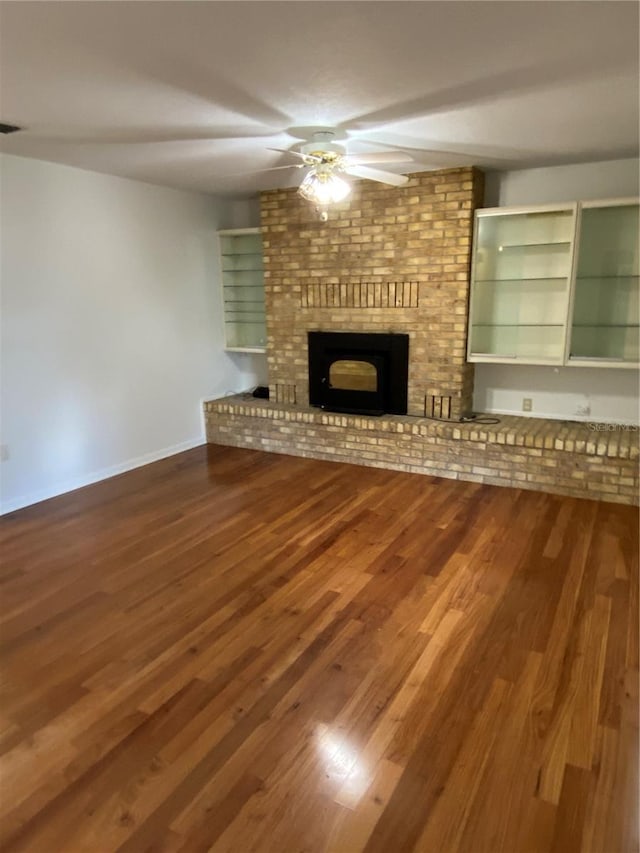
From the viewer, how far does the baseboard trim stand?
3.99m

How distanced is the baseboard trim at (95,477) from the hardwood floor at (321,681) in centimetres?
22

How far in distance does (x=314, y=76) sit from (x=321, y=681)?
2.47 m

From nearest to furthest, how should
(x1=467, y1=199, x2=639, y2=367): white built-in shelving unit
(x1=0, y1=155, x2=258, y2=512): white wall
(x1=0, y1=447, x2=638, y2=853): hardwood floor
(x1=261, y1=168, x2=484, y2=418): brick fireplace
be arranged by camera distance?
(x1=0, y1=447, x2=638, y2=853): hardwood floor, (x1=0, y1=155, x2=258, y2=512): white wall, (x1=467, y1=199, x2=639, y2=367): white built-in shelving unit, (x1=261, y1=168, x2=484, y2=418): brick fireplace

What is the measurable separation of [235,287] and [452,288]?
→ 7.70 ft

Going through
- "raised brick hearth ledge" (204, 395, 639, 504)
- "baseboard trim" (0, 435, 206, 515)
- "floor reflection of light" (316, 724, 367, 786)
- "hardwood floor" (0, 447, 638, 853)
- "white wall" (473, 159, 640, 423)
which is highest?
"white wall" (473, 159, 640, 423)

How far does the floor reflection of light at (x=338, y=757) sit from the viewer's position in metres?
1.78

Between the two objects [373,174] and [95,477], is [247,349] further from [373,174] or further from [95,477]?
[373,174]

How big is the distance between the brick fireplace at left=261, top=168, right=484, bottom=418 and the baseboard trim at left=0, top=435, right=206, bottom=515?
4.20 feet

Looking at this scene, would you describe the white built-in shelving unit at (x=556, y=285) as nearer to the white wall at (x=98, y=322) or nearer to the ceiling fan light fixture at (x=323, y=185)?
the ceiling fan light fixture at (x=323, y=185)

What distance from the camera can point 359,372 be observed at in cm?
502

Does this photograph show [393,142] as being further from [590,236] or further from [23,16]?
[23,16]

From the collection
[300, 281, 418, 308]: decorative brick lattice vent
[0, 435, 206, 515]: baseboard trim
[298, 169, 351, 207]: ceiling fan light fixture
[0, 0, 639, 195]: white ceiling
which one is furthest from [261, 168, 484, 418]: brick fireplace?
[298, 169, 351, 207]: ceiling fan light fixture

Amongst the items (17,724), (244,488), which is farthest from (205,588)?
(244,488)

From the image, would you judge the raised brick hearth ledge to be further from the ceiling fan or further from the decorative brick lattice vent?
the ceiling fan
